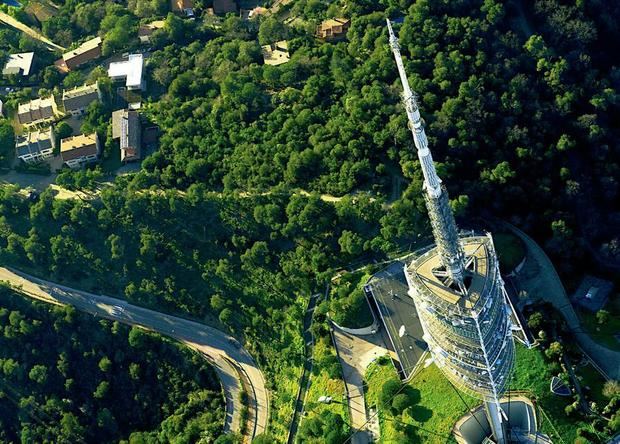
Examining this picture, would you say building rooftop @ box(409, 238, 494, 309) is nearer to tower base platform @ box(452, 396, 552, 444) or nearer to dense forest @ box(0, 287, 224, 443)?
tower base platform @ box(452, 396, 552, 444)

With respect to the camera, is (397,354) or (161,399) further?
(161,399)

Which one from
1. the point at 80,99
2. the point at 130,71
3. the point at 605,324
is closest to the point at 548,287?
the point at 605,324

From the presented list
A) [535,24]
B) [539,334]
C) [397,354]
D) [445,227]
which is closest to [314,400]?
[397,354]

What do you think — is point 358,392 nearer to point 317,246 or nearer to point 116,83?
point 317,246

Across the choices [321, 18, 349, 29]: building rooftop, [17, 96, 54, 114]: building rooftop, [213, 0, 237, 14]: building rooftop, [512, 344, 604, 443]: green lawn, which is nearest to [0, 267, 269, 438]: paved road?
[17, 96, 54, 114]: building rooftop

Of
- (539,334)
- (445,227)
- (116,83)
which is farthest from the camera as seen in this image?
(116,83)

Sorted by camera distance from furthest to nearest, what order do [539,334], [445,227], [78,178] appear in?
[78,178] < [539,334] < [445,227]

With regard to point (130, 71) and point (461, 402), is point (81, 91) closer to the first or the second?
point (130, 71)

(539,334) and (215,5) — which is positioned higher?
(215,5)
